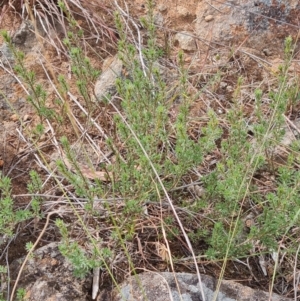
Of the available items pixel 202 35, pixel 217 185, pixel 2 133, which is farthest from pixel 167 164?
pixel 202 35

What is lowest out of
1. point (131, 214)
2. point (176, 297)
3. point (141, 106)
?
point (176, 297)

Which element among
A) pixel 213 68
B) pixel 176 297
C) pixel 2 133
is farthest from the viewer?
pixel 213 68

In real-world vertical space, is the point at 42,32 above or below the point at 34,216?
above

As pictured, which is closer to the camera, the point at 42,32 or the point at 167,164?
the point at 167,164

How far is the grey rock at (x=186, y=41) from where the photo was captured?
9.78 ft

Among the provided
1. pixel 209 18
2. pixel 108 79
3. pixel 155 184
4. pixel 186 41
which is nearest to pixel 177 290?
pixel 155 184

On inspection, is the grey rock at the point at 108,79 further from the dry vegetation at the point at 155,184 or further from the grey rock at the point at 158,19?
the grey rock at the point at 158,19

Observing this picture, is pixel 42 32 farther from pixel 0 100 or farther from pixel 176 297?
pixel 176 297

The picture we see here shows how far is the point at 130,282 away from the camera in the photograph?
1.99 m

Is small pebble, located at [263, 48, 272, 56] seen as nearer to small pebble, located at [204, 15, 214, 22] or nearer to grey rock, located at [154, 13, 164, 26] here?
small pebble, located at [204, 15, 214, 22]

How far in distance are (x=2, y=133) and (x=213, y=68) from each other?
1.20m

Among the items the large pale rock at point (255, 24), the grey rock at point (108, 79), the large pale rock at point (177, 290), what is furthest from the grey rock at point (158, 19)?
the large pale rock at point (177, 290)

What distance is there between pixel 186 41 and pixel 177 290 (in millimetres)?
1563

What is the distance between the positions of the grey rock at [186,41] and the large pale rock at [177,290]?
4.77 feet
